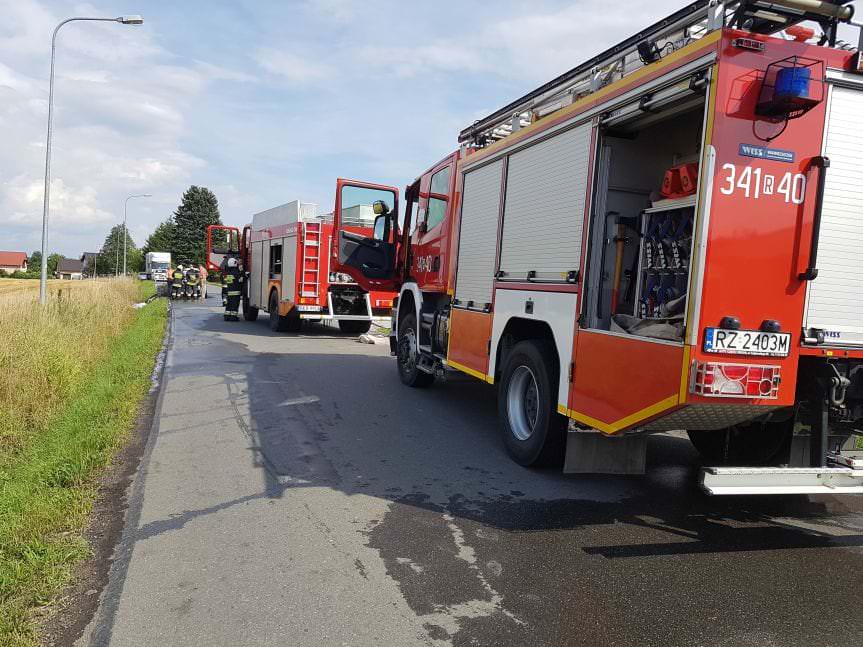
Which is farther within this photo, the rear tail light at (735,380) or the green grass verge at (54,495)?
the rear tail light at (735,380)

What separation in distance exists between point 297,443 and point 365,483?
Result: 130 centimetres

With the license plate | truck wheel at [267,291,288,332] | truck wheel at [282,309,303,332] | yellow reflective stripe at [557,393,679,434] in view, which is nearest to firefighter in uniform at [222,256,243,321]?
truck wheel at [267,291,288,332]

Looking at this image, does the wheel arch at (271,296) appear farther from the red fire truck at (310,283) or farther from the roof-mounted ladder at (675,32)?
the roof-mounted ladder at (675,32)

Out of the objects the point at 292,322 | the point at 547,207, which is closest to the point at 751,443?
the point at 547,207

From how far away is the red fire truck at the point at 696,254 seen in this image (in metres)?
3.44

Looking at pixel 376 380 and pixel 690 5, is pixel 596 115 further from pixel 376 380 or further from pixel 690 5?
pixel 376 380

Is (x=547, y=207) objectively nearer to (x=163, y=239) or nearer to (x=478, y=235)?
(x=478, y=235)

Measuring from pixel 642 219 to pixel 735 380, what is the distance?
1581 millimetres

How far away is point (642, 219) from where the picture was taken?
4617mm

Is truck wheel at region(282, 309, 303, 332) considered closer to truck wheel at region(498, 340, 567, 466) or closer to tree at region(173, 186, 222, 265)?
truck wheel at region(498, 340, 567, 466)

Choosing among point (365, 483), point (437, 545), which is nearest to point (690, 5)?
point (437, 545)

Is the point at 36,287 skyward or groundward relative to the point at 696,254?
groundward

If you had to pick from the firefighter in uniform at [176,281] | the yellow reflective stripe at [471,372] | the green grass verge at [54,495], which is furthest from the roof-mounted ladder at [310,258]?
the firefighter in uniform at [176,281]

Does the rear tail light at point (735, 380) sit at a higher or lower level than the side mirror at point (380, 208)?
lower
